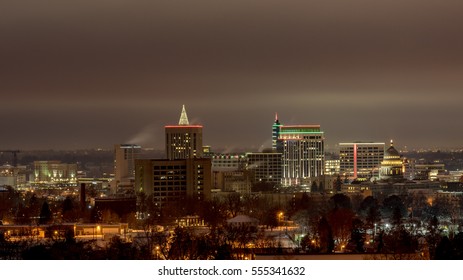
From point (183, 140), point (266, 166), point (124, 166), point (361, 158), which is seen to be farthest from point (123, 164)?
point (361, 158)

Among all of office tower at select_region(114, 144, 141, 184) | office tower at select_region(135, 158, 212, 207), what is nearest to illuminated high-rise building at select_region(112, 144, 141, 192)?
office tower at select_region(114, 144, 141, 184)

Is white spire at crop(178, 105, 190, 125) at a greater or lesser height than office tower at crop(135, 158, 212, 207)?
greater

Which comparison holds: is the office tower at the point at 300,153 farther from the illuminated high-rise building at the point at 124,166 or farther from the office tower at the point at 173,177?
the office tower at the point at 173,177

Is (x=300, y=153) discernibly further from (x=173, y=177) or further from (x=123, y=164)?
(x=173, y=177)

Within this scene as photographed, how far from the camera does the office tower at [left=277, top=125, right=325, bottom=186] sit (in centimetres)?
3378

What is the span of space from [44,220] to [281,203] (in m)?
7.73

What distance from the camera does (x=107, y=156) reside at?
85.6 feet

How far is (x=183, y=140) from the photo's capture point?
2578 cm

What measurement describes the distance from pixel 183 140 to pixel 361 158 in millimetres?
14939

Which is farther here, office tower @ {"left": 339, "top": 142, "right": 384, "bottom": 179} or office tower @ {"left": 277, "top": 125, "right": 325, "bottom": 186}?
office tower @ {"left": 339, "top": 142, "right": 384, "bottom": 179}

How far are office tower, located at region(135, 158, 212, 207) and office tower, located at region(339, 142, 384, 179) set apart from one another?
14508 mm

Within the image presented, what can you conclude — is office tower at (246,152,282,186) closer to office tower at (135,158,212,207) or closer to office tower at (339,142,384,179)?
office tower at (339,142,384,179)
